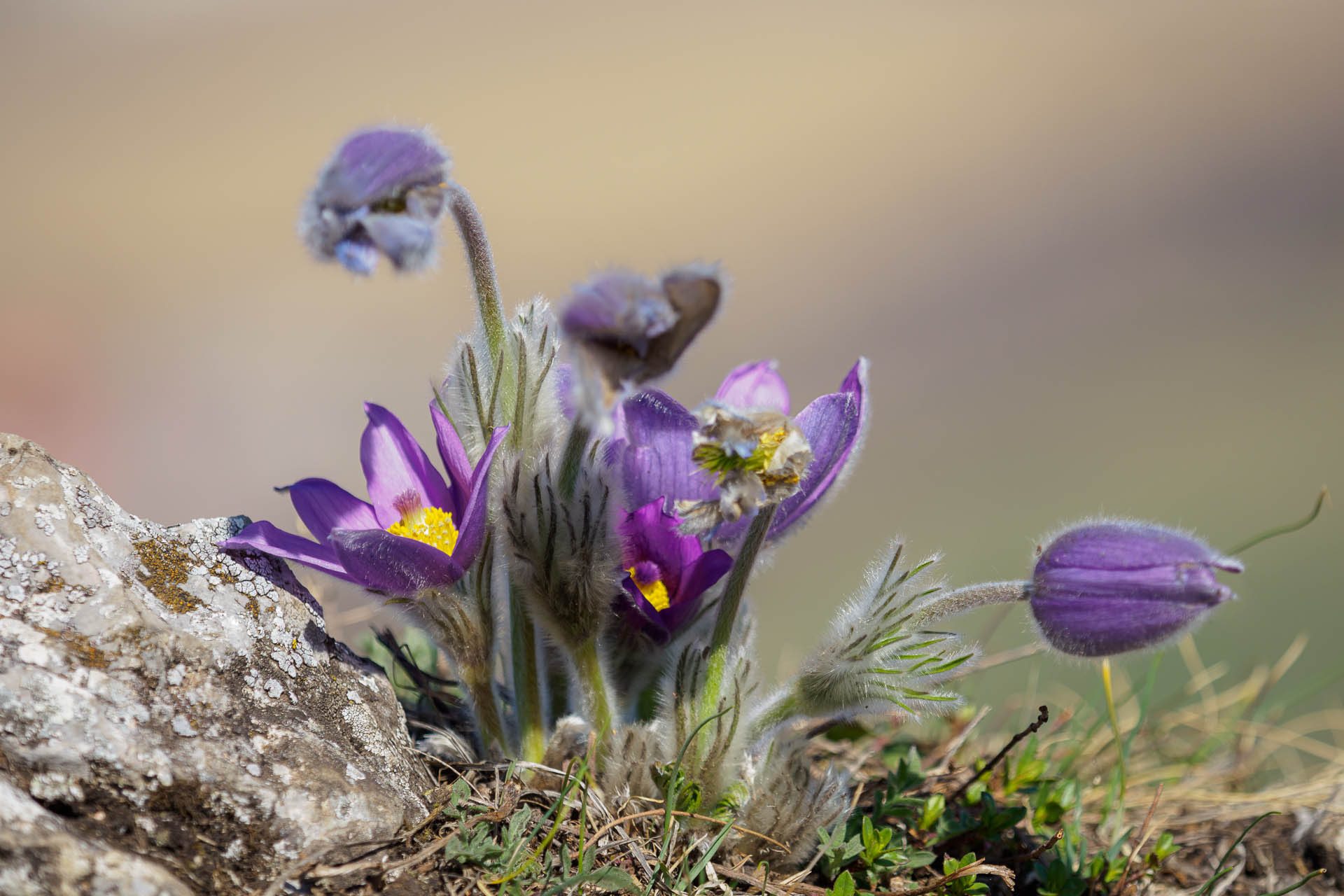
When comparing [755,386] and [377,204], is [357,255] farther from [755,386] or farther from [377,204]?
[755,386]

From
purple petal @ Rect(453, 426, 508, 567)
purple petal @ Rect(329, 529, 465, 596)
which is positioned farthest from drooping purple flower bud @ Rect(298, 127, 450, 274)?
purple petal @ Rect(329, 529, 465, 596)

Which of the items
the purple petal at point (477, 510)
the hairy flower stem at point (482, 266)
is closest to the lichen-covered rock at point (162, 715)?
the purple petal at point (477, 510)

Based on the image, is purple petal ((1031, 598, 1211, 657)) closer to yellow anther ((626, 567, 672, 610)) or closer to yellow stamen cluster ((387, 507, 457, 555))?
yellow anther ((626, 567, 672, 610))

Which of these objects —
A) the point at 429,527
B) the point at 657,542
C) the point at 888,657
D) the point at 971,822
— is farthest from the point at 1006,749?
the point at 429,527

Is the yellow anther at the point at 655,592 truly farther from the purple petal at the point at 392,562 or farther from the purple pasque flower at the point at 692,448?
the purple petal at the point at 392,562

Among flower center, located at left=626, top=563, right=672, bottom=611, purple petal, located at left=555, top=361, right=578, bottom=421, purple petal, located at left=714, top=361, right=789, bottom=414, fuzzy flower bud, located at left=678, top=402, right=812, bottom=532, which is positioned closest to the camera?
fuzzy flower bud, located at left=678, top=402, right=812, bottom=532
